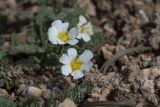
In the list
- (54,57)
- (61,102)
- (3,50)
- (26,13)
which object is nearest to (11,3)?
(26,13)

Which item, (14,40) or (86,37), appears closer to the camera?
(86,37)

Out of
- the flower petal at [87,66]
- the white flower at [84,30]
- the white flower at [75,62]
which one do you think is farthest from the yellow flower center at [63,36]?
the flower petal at [87,66]

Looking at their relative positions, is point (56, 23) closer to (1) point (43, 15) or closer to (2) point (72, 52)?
(2) point (72, 52)

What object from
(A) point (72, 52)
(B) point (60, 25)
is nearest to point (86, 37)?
(B) point (60, 25)

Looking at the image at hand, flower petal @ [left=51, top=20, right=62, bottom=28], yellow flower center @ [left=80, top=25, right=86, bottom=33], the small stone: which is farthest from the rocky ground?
flower petal @ [left=51, top=20, right=62, bottom=28]

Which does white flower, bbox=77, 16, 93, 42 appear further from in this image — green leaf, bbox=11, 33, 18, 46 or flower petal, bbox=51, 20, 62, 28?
green leaf, bbox=11, 33, 18, 46

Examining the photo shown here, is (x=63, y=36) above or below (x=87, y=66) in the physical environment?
above
